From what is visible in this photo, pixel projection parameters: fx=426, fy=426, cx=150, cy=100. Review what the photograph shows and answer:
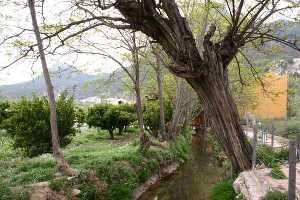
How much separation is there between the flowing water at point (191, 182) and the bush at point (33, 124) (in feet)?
12.3

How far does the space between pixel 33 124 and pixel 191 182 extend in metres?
5.77

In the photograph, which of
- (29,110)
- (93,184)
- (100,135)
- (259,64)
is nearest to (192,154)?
(100,135)

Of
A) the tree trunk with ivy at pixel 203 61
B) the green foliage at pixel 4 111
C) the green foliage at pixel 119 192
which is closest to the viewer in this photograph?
the tree trunk with ivy at pixel 203 61

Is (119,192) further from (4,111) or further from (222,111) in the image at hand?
(4,111)

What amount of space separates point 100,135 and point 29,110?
8368 millimetres

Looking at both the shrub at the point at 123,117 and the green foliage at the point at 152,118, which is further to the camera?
the green foliage at the point at 152,118

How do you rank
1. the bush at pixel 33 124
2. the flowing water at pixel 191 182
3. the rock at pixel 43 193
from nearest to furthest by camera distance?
the rock at pixel 43 193, the flowing water at pixel 191 182, the bush at pixel 33 124

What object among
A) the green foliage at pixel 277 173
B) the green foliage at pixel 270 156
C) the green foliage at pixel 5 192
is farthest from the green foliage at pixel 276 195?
the green foliage at pixel 5 192

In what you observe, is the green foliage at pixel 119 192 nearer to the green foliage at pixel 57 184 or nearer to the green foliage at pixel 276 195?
the green foliage at pixel 57 184

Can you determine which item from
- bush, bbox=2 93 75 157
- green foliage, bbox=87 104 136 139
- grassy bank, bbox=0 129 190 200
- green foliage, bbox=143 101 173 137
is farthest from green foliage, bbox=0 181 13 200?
green foliage, bbox=143 101 173 137

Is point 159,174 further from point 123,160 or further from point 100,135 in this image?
point 100,135

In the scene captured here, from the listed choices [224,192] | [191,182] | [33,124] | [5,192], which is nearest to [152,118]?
[191,182]

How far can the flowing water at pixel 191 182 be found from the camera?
1295 centimetres

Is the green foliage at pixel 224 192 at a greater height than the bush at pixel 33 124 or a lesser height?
lesser
